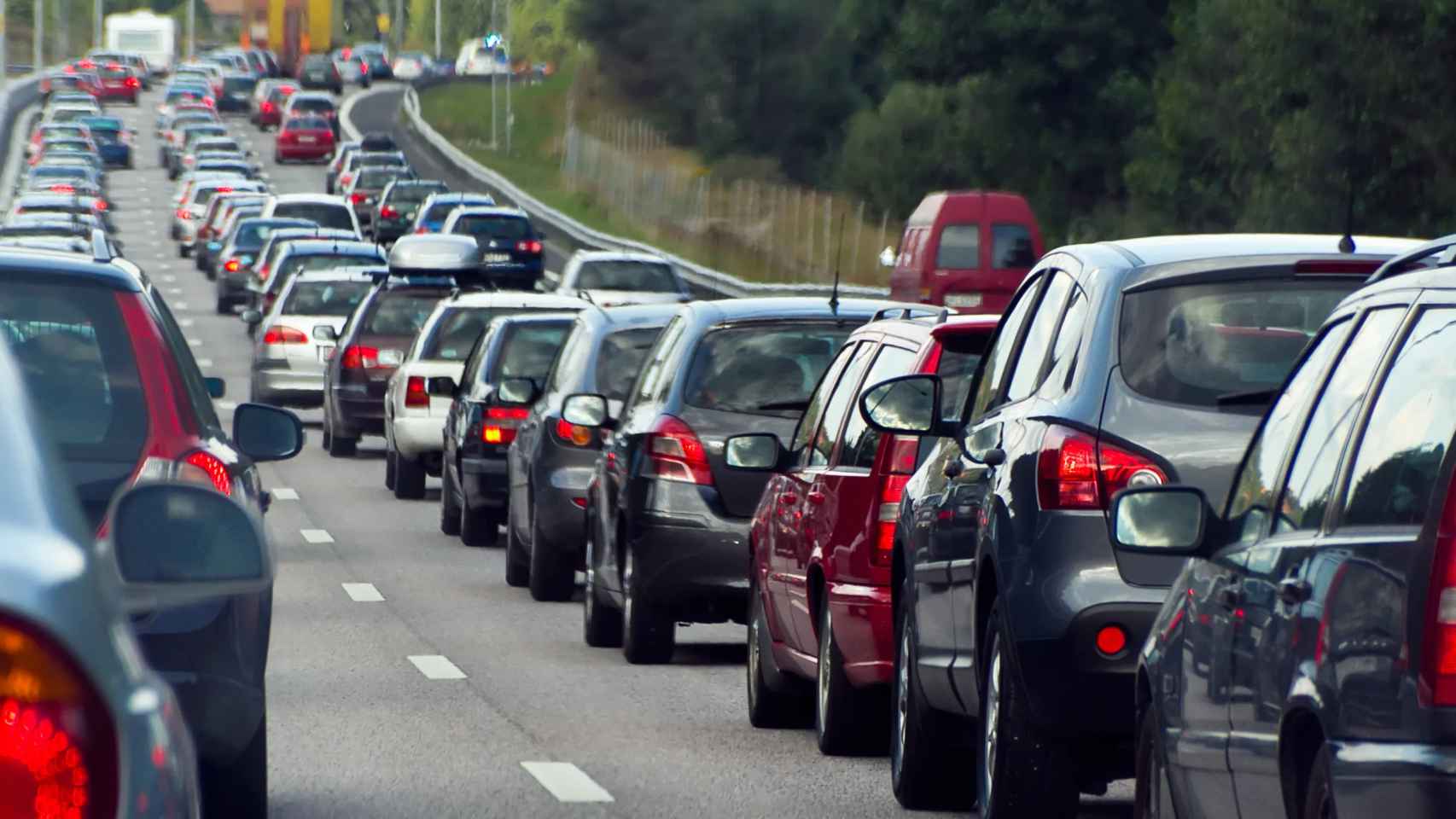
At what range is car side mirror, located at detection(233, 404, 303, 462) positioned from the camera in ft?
30.4

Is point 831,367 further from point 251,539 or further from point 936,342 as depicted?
point 251,539

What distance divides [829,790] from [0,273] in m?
3.33

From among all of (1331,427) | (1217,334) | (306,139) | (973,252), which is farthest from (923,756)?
(306,139)

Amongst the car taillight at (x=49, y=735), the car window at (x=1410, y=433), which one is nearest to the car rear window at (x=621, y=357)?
the car window at (x=1410, y=433)

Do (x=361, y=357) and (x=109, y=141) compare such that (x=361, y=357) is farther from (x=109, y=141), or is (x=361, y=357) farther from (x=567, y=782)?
(x=109, y=141)

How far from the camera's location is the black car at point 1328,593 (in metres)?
4.62

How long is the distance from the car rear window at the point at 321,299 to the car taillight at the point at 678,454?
2158 cm

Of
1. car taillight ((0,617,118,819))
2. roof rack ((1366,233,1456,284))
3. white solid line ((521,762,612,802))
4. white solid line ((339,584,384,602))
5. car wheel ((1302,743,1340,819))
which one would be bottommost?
white solid line ((339,584,384,602))

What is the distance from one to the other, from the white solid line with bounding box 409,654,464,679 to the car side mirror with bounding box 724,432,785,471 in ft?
6.99

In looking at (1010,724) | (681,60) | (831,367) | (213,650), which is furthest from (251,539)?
(681,60)

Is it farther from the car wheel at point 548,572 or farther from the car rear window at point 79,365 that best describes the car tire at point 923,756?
the car wheel at point 548,572

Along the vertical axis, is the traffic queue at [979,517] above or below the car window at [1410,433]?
below

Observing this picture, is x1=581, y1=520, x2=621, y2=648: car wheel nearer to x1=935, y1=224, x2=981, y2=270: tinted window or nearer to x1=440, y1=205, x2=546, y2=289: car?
x1=935, y1=224, x2=981, y2=270: tinted window

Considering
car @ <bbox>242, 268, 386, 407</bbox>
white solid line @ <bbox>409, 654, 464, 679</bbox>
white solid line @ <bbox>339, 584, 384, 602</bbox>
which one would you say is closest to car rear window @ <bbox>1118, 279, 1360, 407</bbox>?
white solid line @ <bbox>409, 654, 464, 679</bbox>
